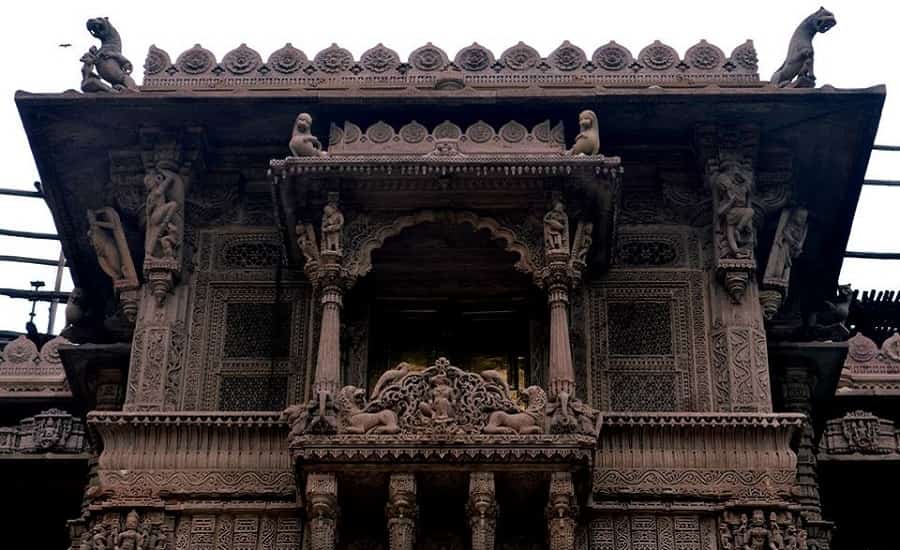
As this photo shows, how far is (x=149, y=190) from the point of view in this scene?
17.6 meters

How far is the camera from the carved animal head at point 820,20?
703 inches

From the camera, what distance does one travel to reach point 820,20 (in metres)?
17.8

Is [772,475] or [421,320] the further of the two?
[421,320]

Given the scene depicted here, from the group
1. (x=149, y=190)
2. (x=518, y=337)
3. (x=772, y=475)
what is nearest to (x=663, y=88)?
(x=518, y=337)

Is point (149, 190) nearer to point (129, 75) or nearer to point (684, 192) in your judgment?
point (129, 75)

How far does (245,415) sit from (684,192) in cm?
511

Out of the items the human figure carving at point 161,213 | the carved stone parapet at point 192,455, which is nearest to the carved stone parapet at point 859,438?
the carved stone parapet at point 192,455

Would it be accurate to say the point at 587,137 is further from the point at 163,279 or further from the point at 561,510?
the point at 163,279

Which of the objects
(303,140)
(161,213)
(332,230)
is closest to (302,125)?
(303,140)

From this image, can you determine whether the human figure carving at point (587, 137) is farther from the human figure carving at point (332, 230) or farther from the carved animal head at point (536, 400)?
the carved animal head at point (536, 400)

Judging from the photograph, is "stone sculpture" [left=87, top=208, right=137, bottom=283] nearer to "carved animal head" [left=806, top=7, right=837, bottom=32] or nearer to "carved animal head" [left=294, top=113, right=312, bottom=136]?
"carved animal head" [left=294, top=113, right=312, bottom=136]

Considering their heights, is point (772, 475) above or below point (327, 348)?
below

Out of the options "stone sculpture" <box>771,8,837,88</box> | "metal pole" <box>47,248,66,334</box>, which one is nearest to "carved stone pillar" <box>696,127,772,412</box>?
"stone sculpture" <box>771,8,837,88</box>

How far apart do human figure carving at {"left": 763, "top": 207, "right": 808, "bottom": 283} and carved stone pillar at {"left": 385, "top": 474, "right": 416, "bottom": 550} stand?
4464 mm
